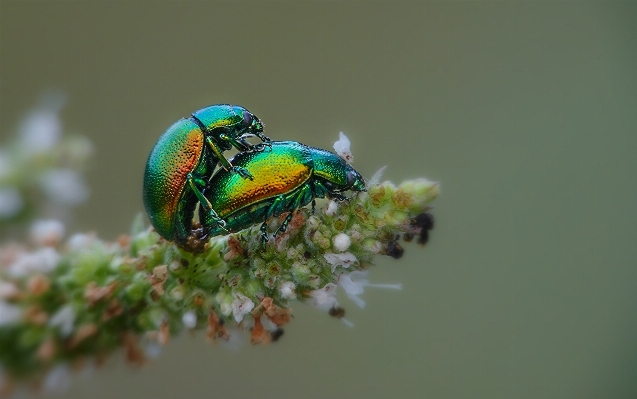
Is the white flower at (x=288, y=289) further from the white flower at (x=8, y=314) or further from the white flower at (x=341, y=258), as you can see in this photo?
the white flower at (x=8, y=314)

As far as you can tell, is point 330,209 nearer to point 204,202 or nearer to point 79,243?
point 204,202

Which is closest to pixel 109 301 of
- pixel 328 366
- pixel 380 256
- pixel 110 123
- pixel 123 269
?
pixel 123 269

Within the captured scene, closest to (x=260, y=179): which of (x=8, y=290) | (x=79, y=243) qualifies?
(x=79, y=243)

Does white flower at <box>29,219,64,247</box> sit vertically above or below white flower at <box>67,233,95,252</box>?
above

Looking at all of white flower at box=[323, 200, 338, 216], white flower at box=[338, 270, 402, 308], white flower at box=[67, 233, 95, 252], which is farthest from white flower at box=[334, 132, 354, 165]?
white flower at box=[67, 233, 95, 252]

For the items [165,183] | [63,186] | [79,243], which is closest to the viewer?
[165,183]

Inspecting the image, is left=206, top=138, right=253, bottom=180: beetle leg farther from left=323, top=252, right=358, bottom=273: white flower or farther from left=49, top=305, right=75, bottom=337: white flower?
left=49, top=305, right=75, bottom=337: white flower
